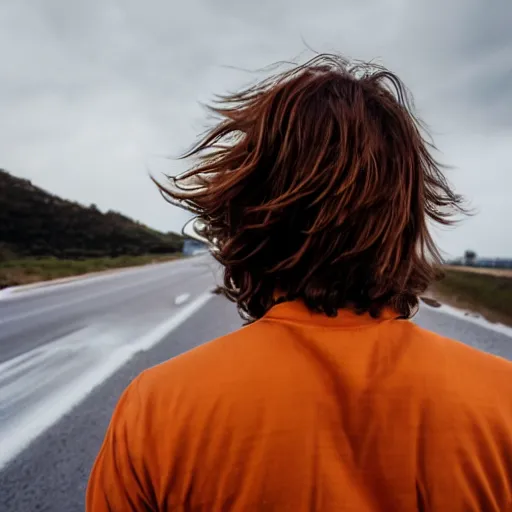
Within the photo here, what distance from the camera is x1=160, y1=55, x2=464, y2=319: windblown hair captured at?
1.23 m

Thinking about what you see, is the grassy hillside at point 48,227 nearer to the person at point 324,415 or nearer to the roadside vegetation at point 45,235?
the roadside vegetation at point 45,235

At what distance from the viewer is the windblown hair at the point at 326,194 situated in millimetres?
1228

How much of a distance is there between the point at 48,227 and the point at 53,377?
19.2 metres

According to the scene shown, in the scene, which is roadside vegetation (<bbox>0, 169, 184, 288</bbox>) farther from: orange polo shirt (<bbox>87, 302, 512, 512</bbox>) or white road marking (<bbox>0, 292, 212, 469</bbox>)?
orange polo shirt (<bbox>87, 302, 512, 512</bbox>)

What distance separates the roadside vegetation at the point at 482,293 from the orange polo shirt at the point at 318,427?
801cm

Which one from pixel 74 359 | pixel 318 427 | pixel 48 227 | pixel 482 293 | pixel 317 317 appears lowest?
pixel 74 359

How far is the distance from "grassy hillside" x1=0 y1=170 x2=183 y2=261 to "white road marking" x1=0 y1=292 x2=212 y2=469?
44.4 ft

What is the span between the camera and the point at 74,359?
5.62 meters

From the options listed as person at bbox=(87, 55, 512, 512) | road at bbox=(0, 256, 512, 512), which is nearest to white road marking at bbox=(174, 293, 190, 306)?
road at bbox=(0, 256, 512, 512)

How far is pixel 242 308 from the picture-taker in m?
1.55

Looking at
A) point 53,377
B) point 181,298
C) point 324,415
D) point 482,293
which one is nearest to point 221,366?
point 324,415

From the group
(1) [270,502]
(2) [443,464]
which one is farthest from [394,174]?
(1) [270,502]

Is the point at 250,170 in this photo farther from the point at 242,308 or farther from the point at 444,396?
the point at 444,396

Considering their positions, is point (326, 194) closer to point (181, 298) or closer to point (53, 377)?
point (53, 377)
